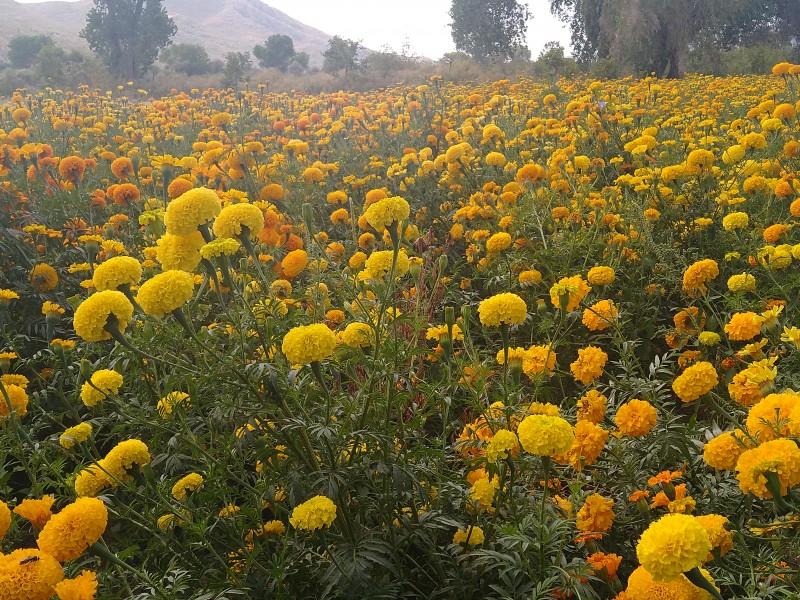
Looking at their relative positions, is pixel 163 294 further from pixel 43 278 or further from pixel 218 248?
pixel 43 278

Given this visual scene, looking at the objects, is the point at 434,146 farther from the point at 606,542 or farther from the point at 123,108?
the point at 123,108

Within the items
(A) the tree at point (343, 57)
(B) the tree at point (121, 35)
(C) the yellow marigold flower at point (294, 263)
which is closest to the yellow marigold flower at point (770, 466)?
(C) the yellow marigold flower at point (294, 263)

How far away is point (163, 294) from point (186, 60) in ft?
112

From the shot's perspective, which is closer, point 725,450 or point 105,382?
point 725,450

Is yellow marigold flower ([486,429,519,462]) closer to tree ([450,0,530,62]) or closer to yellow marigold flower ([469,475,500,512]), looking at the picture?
yellow marigold flower ([469,475,500,512])

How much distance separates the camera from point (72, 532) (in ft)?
4.23

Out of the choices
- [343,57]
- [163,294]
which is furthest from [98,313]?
[343,57]

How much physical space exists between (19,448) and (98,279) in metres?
0.60

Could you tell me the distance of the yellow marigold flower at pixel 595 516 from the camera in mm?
1536

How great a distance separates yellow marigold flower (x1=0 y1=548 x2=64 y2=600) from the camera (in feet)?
3.68

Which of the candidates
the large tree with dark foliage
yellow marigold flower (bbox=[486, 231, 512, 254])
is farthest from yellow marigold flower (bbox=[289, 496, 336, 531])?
the large tree with dark foliage

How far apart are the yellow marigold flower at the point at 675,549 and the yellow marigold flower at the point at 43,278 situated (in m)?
3.43

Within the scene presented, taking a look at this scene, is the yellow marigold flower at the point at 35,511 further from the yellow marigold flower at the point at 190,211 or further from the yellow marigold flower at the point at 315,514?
the yellow marigold flower at the point at 190,211

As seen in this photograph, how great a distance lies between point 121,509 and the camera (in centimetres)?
162
